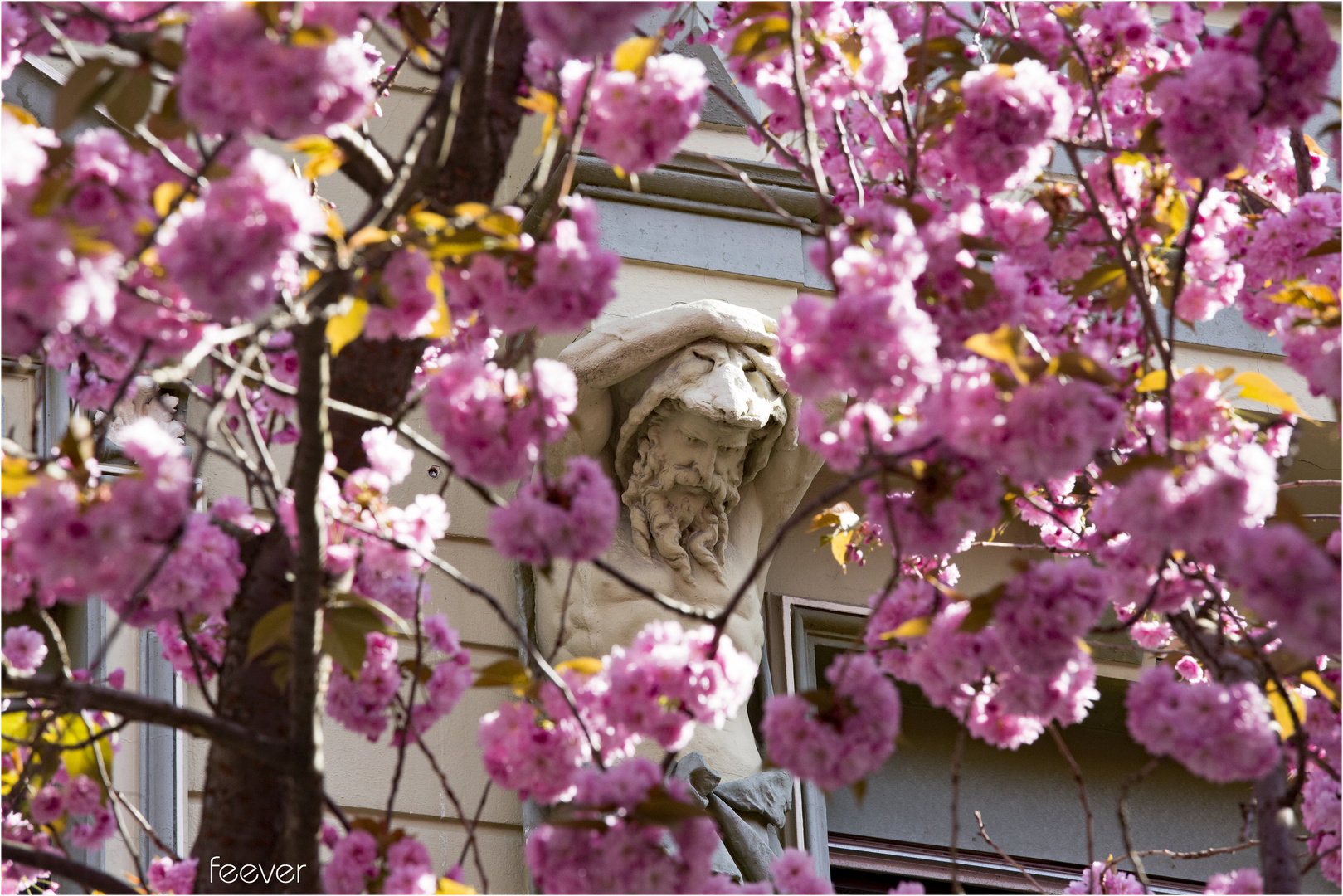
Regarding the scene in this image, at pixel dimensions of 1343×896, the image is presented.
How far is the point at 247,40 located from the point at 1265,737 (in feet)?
4.32

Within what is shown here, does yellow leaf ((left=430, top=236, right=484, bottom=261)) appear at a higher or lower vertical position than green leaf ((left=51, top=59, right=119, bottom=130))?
lower

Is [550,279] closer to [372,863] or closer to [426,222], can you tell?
[426,222]

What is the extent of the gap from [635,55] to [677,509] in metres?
1.65

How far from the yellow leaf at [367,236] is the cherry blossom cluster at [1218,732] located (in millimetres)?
1026

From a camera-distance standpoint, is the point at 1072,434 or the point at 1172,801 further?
the point at 1172,801

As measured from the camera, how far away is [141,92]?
1602 millimetres

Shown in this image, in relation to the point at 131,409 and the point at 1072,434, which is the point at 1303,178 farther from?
the point at 131,409

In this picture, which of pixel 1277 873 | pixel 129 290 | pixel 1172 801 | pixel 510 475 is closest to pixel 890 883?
pixel 1172 801

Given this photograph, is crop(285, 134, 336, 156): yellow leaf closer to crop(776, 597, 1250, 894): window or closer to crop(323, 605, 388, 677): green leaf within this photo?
crop(323, 605, 388, 677): green leaf

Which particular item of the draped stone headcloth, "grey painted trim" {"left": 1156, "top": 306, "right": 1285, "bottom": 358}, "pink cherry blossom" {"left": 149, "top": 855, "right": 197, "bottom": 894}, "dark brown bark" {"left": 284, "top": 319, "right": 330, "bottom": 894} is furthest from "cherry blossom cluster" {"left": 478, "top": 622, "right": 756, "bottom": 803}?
"grey painted trim" {"left": 1156, "top": 306, "right": 1285, "bottom": 358}

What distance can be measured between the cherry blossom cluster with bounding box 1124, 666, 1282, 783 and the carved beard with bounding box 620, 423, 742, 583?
5.37 ft

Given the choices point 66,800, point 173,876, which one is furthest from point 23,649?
point 173,876

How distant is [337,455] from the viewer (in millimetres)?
2180

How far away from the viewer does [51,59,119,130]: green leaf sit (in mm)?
1500
